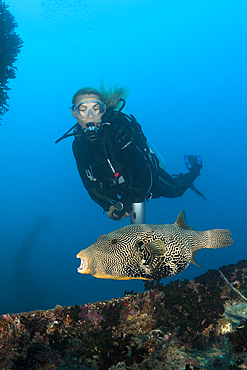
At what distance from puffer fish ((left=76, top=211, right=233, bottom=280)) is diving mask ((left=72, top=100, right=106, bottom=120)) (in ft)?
14.8

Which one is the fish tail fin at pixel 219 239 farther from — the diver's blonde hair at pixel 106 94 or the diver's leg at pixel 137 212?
the diver's blonde hair at pixel 106 94

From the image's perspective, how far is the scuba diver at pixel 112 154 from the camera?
14.8 ft

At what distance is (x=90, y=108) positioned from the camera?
5664mm

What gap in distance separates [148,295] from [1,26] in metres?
10.2

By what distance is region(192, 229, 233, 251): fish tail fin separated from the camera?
84.1 inches

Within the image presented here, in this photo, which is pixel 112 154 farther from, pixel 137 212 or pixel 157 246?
pixel 157 246

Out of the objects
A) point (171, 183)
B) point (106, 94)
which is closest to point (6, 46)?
point (106, 94)

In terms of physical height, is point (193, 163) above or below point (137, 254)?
above

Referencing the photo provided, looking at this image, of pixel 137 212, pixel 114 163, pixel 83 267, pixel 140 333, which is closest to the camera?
pixel 83 267

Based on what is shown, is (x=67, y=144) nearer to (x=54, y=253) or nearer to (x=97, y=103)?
(x=54, y=253)

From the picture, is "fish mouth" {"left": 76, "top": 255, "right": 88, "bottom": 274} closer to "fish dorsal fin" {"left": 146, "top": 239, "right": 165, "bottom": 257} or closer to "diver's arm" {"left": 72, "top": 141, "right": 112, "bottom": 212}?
"fish dorsal fin" {"left": 146, "top": 239, "right": 165, "bottom": 257}

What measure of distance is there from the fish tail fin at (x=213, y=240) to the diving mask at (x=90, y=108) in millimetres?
4496

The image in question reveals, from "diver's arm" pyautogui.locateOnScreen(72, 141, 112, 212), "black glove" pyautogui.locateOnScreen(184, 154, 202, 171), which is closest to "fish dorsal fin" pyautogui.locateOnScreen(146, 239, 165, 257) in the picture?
"diver's arm" pyautogui.locateOnScreen(72, 141, 112, 212)

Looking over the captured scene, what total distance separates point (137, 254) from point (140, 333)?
1054 mm
